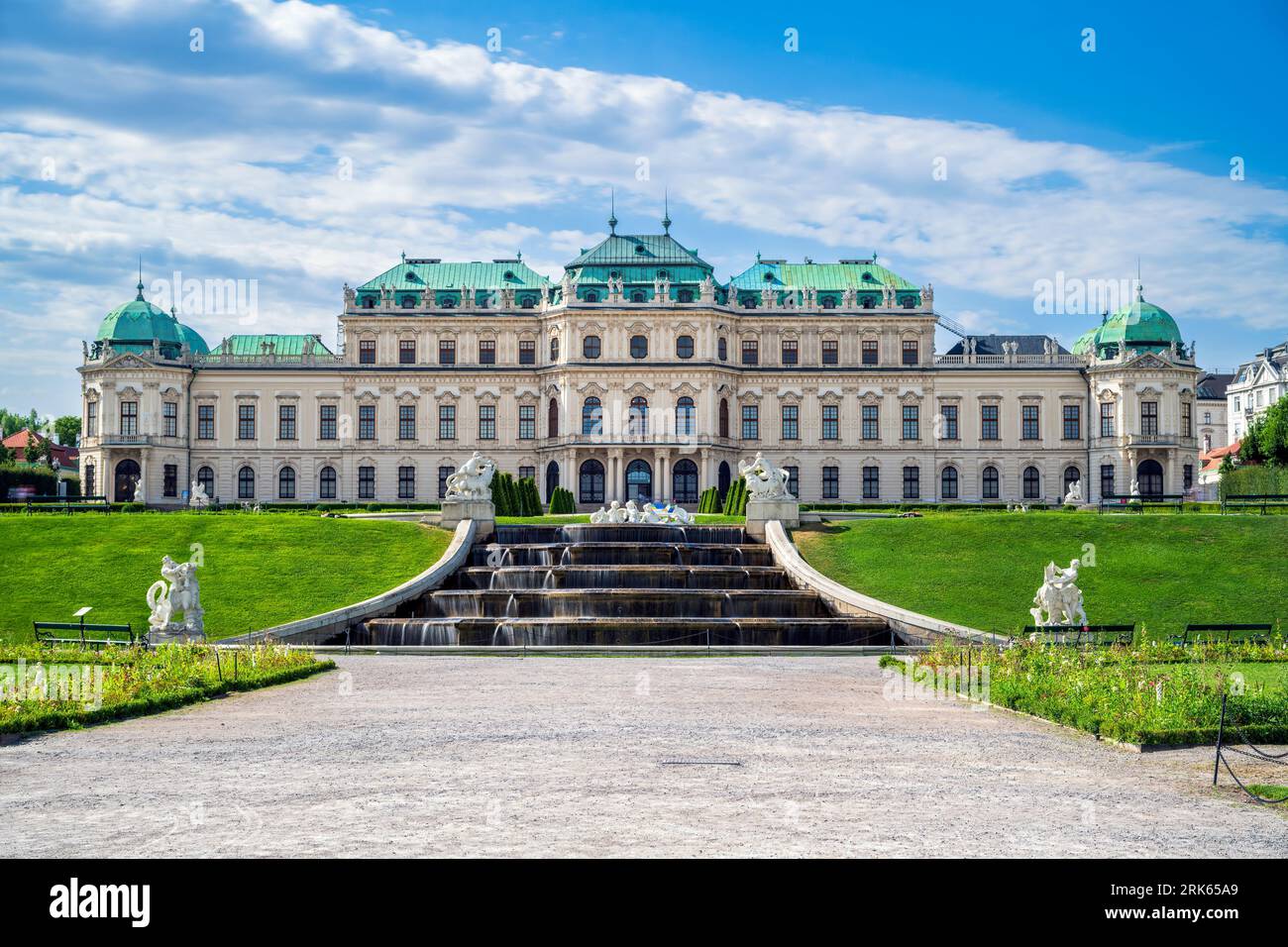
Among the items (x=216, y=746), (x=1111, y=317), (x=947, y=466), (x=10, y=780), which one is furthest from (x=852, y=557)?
(x=1111, y=317)

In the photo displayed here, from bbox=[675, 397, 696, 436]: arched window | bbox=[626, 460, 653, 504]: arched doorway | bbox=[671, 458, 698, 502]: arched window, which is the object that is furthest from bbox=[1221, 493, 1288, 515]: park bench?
bbox=[626, 460, 653, 504]: arched doorway

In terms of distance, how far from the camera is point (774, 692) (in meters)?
22.3

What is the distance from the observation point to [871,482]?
81.6 meters

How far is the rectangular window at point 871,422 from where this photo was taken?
268 feet

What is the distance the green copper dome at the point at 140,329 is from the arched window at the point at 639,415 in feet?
93.5

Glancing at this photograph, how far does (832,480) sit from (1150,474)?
61.4 ft

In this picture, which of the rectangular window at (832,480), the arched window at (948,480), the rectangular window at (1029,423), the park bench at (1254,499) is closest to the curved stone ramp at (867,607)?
the park bench at (1254,499)

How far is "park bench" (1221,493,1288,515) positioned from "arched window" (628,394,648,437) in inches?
1253

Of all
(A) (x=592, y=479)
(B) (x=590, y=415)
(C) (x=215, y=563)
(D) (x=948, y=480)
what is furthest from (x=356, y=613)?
(D) (x=948, y=480)

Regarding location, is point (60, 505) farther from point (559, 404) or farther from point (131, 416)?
point (559, 404)

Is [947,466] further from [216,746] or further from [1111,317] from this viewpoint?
[216,746]

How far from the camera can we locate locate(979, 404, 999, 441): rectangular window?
268 ft

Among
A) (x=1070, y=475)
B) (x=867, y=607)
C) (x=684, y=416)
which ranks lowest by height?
(x=867, y=607)

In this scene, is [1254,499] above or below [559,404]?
below
